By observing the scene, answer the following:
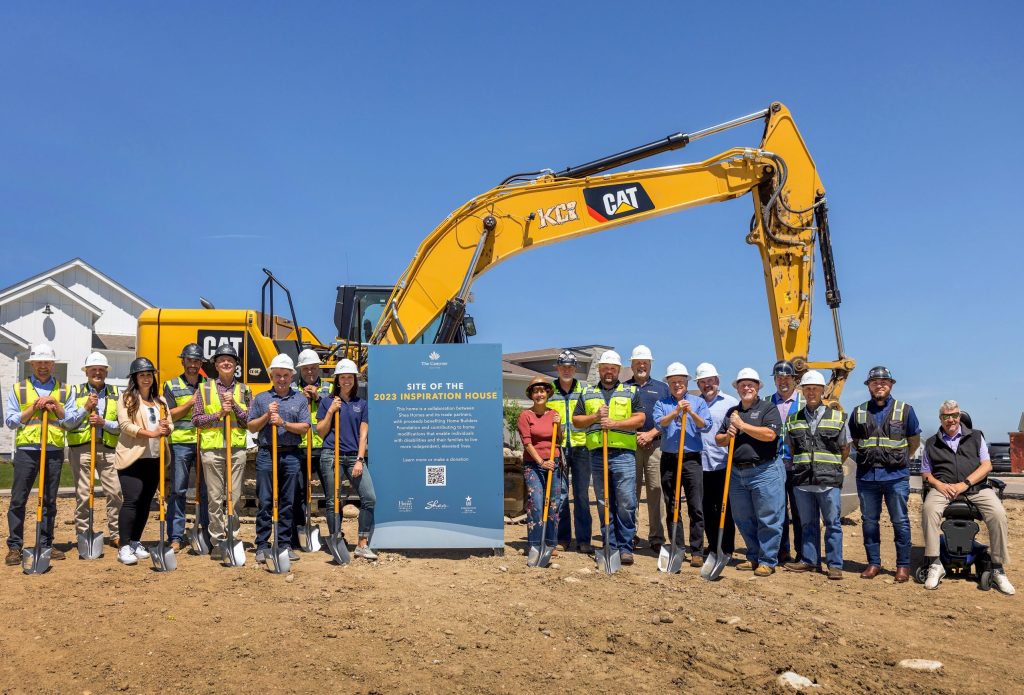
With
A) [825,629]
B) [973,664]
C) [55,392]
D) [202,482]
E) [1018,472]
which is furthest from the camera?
Answer: [1018,472]

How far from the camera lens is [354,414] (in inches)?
307

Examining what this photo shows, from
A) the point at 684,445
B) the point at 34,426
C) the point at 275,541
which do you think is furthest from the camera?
the point at 684,445

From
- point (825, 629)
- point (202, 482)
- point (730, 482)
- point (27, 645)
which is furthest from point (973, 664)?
point (202, 482)

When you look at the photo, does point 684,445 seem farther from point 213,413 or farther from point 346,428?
point 213,413

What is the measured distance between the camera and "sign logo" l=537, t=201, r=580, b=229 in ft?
35.5

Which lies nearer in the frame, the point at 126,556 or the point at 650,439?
the point at 126,556

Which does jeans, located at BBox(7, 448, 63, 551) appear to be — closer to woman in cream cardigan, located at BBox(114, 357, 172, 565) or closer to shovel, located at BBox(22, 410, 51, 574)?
shovel, located at BBox(22, 410, 51, 574)

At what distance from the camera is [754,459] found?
7324mm

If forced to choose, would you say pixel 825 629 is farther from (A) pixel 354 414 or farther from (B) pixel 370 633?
(A) pixel 354 414

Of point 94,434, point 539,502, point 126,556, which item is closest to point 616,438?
point 539,502

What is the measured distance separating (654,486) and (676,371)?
1.35m

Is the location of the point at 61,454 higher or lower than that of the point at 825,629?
higher

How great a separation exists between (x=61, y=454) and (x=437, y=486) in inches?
136

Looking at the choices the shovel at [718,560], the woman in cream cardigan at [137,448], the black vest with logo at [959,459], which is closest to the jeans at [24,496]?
the woman in cream cardigan at [137,448]
